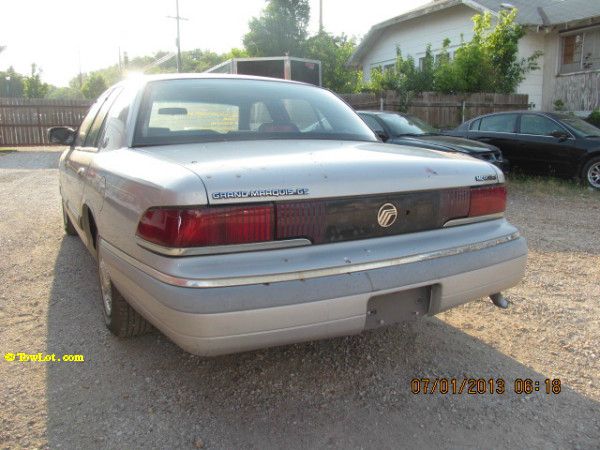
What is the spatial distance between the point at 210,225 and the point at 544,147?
8.85m

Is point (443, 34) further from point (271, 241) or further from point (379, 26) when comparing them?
point (271, 241)

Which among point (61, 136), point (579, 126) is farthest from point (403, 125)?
point (61, 136)

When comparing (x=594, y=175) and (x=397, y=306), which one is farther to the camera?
(x=594, y=175)

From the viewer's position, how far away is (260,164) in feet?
7.72

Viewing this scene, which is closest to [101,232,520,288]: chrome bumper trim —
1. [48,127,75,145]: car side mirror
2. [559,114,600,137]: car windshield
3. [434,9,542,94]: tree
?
[48,127,75,145]: car side mirror

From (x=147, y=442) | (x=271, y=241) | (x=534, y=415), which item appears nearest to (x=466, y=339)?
(x=534, y=415)

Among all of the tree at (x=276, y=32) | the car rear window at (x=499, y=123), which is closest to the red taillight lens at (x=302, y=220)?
the car rear window at (x=499, y=123)

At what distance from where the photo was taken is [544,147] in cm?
948

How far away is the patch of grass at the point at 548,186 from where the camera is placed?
28.9 feet

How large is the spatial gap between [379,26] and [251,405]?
2244cm

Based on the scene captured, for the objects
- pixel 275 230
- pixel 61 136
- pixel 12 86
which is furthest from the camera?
pixel 12 86

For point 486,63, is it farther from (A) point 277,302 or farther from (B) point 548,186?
(A) point 277,302

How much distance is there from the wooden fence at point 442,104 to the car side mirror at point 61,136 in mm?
11941

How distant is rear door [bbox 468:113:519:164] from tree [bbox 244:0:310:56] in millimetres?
21570
